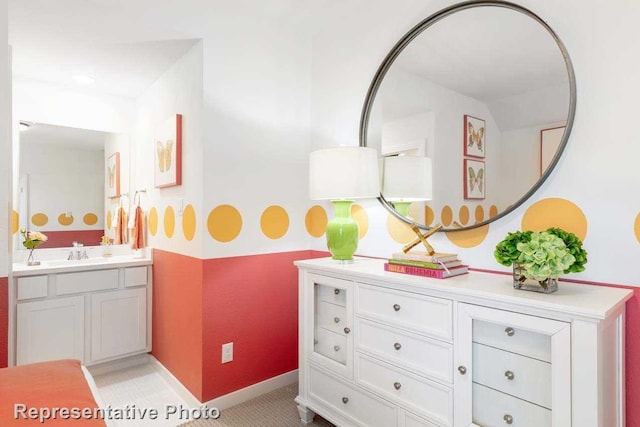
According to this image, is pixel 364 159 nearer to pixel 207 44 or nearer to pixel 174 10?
pixel 207 44

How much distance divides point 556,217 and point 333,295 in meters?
1.07

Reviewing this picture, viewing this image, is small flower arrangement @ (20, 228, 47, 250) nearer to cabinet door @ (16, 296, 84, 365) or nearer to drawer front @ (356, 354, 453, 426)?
cabinet door @ (16, 296, 84, 365)

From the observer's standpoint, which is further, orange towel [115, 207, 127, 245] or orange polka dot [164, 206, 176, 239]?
orange towel [115, 207, 127, 245]

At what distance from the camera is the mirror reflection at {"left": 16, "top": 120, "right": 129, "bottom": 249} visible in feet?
8.80

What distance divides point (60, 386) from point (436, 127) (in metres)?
1.87

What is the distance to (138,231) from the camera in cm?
292

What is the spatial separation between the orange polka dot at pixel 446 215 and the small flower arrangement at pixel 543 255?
0.49m

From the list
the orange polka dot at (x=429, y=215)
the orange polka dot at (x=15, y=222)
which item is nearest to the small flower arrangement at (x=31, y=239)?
the orange polka dot at (x=15, y=222)

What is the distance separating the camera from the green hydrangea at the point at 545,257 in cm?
121

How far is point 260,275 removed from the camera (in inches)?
94.3

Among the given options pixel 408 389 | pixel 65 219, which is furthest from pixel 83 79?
pixel 408 389

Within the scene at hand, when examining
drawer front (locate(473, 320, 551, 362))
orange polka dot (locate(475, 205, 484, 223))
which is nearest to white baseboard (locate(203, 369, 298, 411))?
drawer front (locate(473, 320, 551, 362))

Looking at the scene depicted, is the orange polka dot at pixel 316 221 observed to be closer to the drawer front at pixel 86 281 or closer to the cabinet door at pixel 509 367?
the cabinet door at pixel 509 367

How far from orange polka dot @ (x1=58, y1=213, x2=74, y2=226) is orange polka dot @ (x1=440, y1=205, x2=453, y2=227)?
2.80 metres
